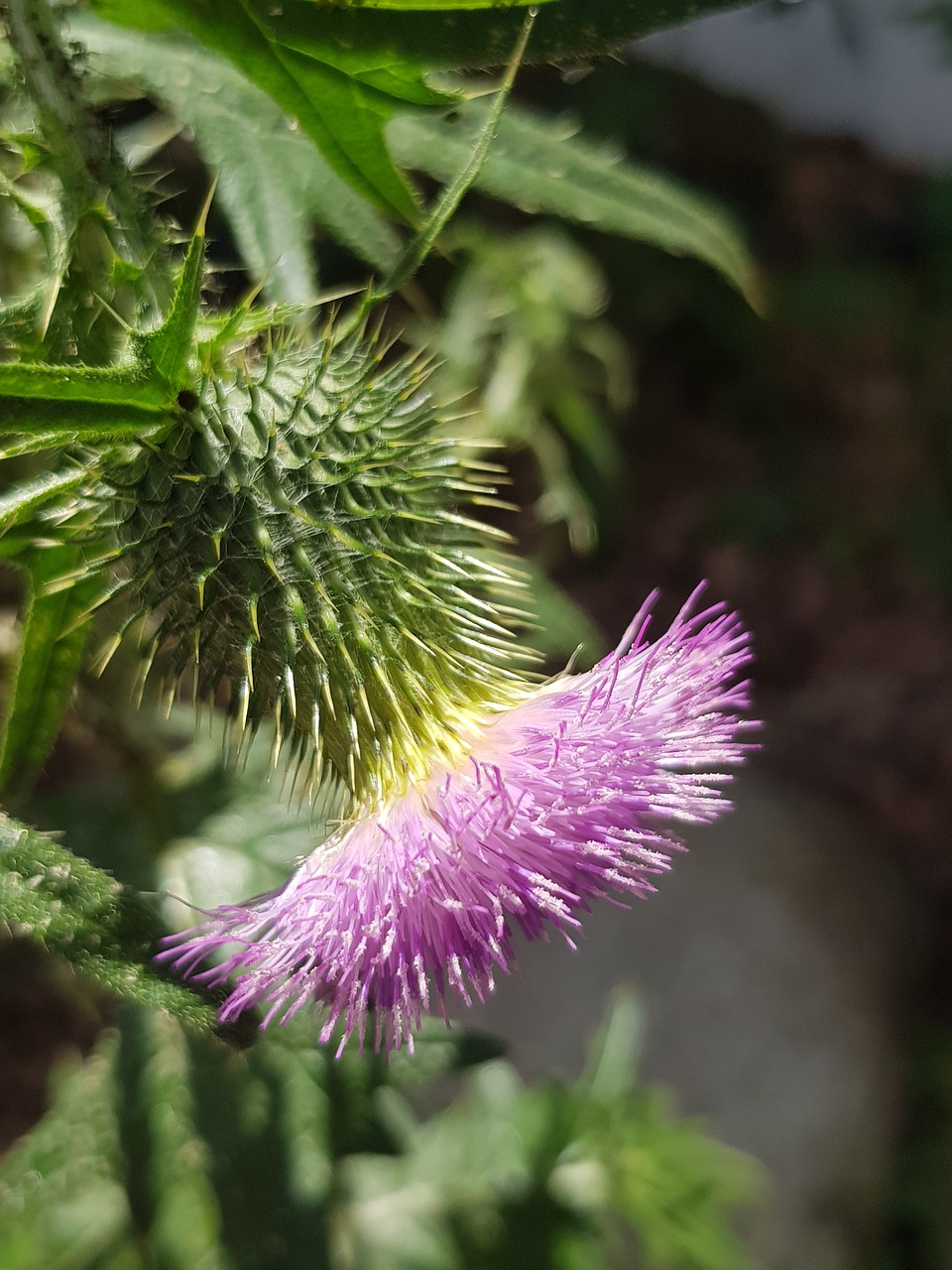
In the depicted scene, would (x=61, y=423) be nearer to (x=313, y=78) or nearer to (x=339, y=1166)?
(x=313, y=78)

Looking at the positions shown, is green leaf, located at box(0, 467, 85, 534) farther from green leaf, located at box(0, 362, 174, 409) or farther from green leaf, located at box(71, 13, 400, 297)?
green leaf, located at box(71, 13, 400, 297)

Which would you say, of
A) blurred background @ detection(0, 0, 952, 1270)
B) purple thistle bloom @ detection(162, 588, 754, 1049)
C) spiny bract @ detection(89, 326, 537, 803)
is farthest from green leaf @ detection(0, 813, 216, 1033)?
blurred background @ detection(0, 0, 952, 1270)

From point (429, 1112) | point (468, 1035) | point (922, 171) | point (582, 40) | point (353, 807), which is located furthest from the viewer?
point (922, 171)

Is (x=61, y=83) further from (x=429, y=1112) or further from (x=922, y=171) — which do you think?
(x=922, y=171)

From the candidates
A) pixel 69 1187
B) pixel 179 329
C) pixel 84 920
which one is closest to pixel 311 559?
pixel 179 329

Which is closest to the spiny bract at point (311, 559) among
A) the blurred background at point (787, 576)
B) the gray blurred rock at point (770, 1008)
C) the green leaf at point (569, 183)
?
the green leaf at point (569, 183)

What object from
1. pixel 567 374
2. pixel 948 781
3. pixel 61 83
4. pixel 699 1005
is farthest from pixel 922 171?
pixel 61 83

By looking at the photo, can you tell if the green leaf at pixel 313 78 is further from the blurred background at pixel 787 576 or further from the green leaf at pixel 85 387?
the blurred background at pixel 787 576

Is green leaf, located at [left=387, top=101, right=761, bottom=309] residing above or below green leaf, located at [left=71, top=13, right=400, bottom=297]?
above
